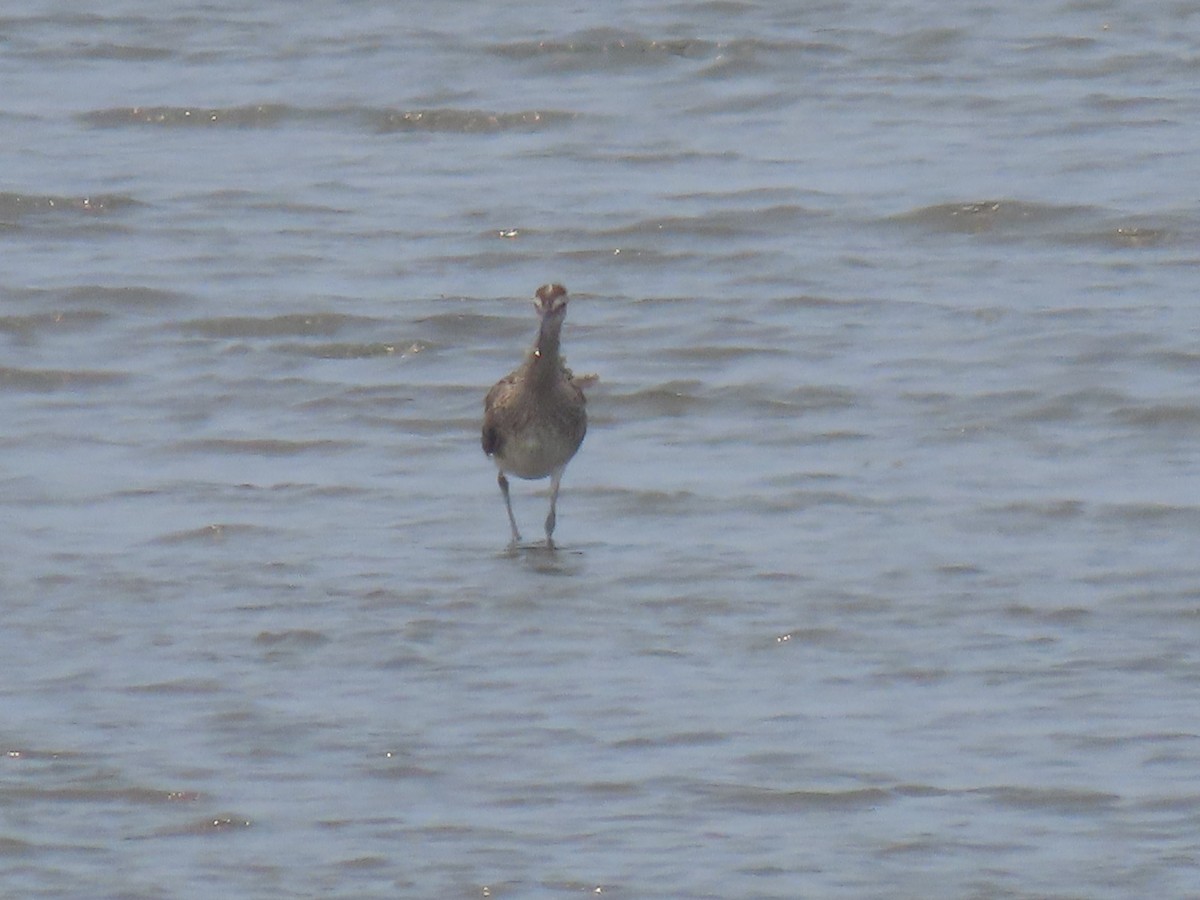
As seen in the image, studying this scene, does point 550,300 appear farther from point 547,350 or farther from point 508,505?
point 508,505

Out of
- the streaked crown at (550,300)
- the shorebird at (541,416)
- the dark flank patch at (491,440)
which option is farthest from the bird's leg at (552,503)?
the streaked crown at (550,300)

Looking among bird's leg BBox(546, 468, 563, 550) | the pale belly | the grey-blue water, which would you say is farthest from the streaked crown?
the grey-blue water

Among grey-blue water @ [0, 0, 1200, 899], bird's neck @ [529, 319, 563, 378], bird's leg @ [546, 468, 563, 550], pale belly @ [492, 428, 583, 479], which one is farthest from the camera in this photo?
bird's neck @ [529, 319, 563, 378]

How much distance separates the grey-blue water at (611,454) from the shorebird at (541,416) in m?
0.25

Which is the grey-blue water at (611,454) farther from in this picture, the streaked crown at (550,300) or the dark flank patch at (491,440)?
the streaked crown at (550,300)

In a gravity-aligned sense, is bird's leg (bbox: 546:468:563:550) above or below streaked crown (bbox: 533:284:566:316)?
below

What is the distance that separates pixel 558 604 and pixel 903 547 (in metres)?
1.41

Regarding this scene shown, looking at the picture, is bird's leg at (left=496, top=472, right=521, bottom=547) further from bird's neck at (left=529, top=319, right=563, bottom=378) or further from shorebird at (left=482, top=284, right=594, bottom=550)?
bird's neck at (left=529, top=319, right=563, bottom=378)

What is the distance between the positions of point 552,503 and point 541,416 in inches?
16.3

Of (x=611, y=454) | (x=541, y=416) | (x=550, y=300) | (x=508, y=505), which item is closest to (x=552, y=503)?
(x=508, y=505)

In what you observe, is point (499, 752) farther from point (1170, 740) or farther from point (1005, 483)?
point (1005, 483)

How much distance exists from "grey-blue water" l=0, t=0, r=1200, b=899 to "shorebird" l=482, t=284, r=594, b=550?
25cm

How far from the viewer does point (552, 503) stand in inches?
471

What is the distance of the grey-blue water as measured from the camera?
8344 mm
